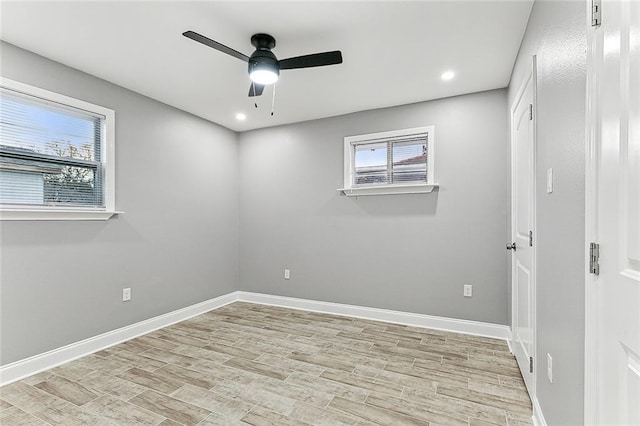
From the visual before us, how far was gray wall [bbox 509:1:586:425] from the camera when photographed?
1173 mm

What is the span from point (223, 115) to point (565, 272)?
379 centimetres

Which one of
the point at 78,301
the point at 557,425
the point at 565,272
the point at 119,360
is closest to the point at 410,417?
the point at 557,425

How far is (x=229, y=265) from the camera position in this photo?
4.44 meters

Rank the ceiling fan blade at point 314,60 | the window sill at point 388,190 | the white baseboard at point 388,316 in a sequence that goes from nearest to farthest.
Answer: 1. the ceiling fan blade at point 314,60
2. the white baseboard at point 388,316
3. the window sill at point 388,190

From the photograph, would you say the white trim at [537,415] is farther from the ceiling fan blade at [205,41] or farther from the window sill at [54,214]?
the window sill at [54,214]

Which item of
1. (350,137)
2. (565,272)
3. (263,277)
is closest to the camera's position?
(565,272)

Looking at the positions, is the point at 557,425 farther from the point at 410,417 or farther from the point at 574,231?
the point at 574,231

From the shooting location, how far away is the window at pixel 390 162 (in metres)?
3.47

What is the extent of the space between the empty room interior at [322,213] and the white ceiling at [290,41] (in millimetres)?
21

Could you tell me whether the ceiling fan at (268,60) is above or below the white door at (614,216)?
above

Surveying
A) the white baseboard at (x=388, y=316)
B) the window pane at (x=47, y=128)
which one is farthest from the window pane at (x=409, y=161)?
the window pane at (x=47, y=128)

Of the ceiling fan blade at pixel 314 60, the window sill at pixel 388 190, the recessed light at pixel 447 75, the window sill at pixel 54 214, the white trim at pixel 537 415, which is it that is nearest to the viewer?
the white trim at pixel 537 415

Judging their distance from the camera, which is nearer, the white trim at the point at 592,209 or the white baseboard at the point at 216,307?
the white trim at the point at 592,209

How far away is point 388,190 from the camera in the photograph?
3.59 m
